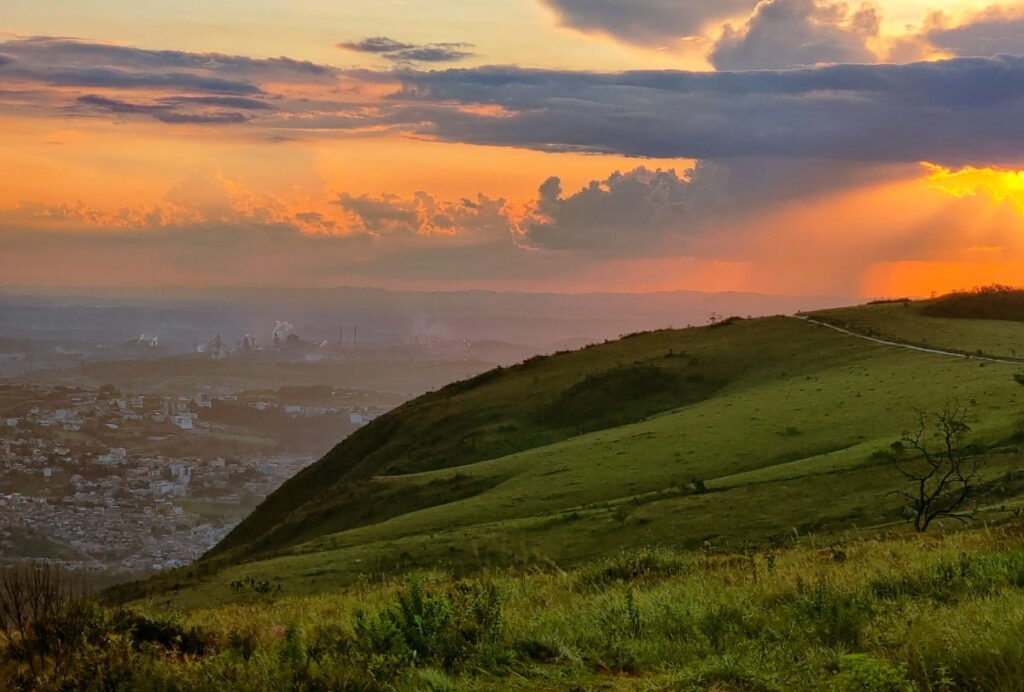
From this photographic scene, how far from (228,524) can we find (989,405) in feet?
388

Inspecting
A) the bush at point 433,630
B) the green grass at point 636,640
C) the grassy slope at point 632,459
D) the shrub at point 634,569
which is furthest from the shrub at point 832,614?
the grassy slope at point 632,459

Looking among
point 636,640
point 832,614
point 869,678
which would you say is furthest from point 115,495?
point 869,678

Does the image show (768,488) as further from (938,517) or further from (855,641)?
(855,641)

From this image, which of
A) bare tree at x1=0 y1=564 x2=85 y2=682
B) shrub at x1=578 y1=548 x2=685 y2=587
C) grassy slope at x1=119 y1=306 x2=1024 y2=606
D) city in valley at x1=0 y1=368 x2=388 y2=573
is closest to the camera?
bare tree at x1=0 y1=564 x2=85 y2=682

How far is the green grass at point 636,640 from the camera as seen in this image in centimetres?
786

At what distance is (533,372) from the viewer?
208 ft

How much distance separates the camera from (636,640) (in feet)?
31.0

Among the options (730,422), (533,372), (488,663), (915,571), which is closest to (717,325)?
(533,372)

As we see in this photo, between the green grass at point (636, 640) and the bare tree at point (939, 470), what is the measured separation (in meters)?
9.06

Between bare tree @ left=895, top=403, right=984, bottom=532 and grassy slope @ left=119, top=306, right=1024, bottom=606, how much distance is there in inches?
29.3

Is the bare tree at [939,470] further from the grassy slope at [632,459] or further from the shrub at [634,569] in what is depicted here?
the shrub at [634,569]

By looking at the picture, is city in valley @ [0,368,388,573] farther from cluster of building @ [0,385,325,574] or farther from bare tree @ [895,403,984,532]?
bare tree @ [895,403,984,532]

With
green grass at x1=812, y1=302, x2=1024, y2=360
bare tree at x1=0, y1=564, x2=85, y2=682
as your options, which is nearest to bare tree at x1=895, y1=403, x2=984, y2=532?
bare tree at x1=0, y1=564, x2=85, y2=682

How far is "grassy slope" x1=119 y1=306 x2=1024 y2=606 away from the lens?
25234 mm
